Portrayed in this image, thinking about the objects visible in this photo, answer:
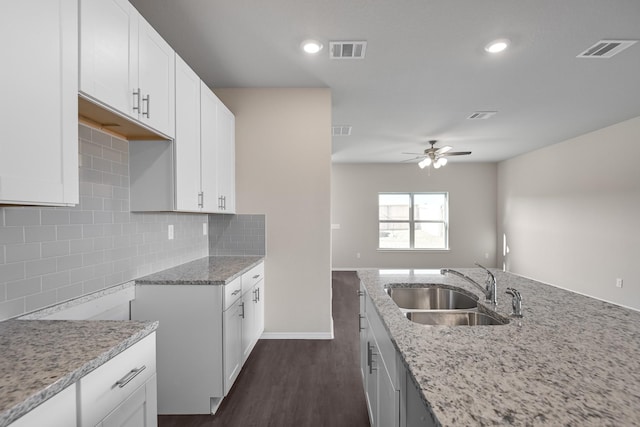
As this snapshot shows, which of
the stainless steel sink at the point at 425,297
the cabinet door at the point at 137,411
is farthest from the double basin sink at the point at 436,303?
the cabinet door at the point at 137,411

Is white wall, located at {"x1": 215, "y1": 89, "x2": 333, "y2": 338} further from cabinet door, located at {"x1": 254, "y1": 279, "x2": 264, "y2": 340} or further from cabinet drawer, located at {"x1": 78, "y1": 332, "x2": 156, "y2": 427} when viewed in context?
cabinet drawer, located at {"x1": 78, "y1": 332, "x2": 156, "y2": 427}

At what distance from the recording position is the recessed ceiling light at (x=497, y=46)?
97.9 inches

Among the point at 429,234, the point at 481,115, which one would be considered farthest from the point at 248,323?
the point at 429,234

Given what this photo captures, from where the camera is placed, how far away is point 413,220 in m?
8.27

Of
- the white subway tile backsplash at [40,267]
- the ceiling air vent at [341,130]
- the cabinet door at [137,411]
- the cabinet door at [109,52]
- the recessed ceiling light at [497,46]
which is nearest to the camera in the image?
the cabinet door at [137,411]

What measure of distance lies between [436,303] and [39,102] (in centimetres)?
212

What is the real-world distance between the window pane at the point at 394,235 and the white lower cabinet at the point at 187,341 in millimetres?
6435

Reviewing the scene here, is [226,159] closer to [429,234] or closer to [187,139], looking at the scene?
[187,139]

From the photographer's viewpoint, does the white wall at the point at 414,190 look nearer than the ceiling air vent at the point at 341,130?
No

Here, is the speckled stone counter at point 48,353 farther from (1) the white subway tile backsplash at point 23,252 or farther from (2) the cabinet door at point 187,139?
(2) the cabinet door at point 187,139

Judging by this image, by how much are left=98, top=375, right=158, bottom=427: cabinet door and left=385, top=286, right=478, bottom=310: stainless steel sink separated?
4.28 ft

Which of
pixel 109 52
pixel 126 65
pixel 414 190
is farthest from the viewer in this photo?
pixel 414 190

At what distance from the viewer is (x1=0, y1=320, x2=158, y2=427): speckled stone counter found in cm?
79

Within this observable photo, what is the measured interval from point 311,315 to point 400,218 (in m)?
5.33
